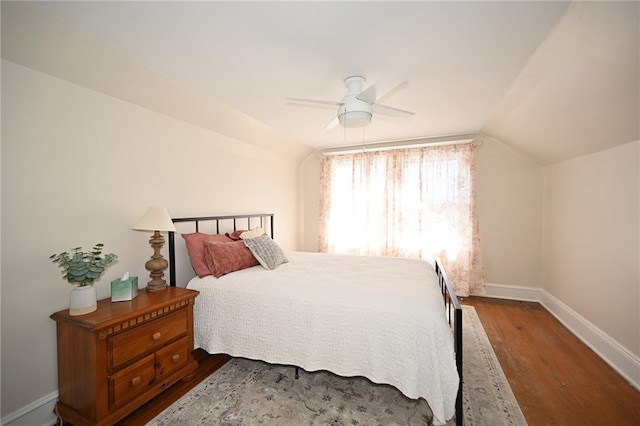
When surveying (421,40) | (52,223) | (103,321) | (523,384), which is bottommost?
(523,384)

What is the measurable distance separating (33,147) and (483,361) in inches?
149

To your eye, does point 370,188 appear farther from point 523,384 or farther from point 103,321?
point 103,321

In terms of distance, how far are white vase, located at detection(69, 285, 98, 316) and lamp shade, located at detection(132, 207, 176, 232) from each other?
1.70ft

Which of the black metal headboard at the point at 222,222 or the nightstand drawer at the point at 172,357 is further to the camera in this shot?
the black metal headboard at the point at 222,222

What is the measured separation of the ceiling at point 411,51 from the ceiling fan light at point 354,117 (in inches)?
10.8

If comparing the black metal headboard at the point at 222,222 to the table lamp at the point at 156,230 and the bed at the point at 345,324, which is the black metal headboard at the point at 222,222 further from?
the table lamp at the point at 156,230

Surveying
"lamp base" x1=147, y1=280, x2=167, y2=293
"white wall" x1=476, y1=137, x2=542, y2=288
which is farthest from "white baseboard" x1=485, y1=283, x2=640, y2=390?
"lamp base" x1=147, y1=280, x2=167, y2=293

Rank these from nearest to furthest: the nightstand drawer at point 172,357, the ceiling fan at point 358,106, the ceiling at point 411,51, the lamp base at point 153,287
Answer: the ceiling at point 411,51, the nightstand drawer at point 172,357, the ceiling fan at point 358,106, the lamp base at point 153,287

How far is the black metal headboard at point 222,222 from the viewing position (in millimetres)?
2531

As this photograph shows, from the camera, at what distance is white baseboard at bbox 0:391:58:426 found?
1.61 m

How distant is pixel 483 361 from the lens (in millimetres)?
2408

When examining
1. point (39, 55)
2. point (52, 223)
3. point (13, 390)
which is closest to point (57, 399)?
point (13, 390)

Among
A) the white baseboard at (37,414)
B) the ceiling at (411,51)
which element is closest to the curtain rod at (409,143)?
the ceiling at (411,51)

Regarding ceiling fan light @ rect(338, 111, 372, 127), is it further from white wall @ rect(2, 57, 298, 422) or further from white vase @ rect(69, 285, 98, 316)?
white vase @ rect(69, 285, 98, 316)
